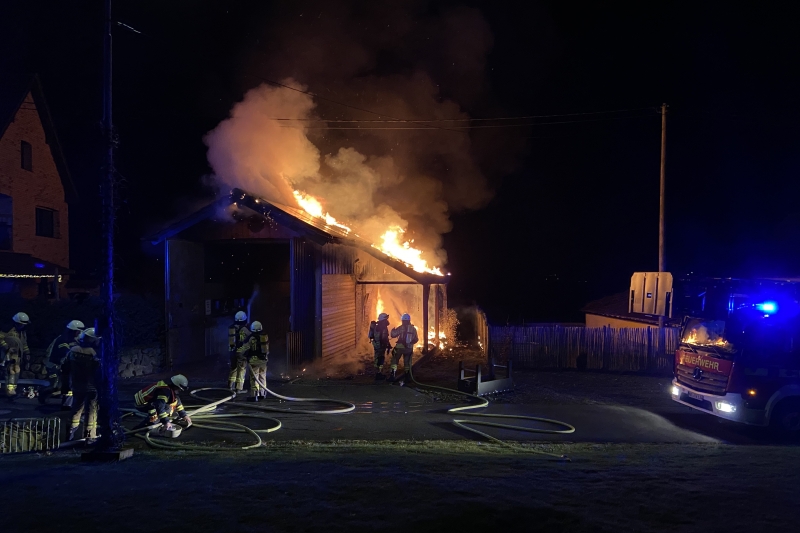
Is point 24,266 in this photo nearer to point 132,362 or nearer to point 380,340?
point 132,362

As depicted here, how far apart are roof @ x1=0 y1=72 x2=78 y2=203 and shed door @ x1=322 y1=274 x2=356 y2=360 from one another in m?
15.2

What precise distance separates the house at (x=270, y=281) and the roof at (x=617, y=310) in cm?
927

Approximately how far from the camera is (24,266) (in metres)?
21.2

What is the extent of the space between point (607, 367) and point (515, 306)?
34366 millimetres

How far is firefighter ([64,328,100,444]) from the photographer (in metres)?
8.05

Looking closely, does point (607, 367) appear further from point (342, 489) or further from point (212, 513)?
point (212, 513)

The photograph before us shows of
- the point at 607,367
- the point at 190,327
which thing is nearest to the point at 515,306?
the point at 607,367

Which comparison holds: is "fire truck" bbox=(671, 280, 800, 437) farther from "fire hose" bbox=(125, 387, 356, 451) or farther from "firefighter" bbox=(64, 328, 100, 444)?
"firefighter" bbox=(64, 328, 100, 444)

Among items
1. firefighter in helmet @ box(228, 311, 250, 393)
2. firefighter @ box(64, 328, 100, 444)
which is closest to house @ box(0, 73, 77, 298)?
firefighter in helmet @ box(228, 311, 250, 393)

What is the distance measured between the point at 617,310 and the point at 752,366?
15296mm

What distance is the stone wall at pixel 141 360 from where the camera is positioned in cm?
1395

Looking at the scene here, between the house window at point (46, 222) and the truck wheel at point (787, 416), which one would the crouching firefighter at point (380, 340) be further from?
the house window at point (46, 222)

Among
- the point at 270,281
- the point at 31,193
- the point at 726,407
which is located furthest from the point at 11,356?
the point at 31,193

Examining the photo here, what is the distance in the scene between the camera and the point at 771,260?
22312 millimetres
